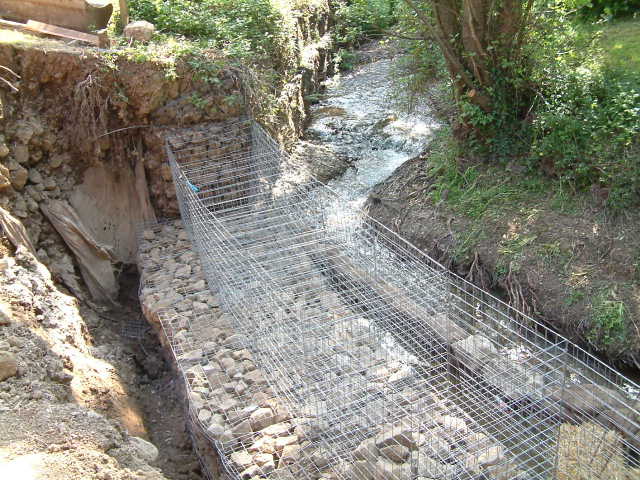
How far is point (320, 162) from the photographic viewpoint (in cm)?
1042

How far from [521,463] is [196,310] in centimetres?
376

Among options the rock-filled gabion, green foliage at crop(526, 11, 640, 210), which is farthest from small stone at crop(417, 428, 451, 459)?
green foliage at crop(526, 11, 640, 210)

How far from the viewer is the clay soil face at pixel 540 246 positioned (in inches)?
253

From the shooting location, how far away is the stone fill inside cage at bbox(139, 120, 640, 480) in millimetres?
4875

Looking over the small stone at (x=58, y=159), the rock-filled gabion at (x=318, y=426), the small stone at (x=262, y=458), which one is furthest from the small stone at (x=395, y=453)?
the small stone at (x=58, y=159)

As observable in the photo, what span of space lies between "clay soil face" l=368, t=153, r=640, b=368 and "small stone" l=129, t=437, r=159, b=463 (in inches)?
160

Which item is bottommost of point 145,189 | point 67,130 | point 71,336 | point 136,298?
point 136,298

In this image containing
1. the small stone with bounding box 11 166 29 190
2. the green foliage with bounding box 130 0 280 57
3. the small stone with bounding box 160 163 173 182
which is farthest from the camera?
the green foliage with bounding box 130 0 280 57

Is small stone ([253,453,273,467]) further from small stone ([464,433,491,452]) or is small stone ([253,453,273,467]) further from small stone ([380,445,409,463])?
small stone ([464,433,491,452])

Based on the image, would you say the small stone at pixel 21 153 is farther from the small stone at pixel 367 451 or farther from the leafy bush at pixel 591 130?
the leafy bush at pixel 591 130

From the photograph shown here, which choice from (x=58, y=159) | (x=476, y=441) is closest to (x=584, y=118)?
(x=476, y=441)

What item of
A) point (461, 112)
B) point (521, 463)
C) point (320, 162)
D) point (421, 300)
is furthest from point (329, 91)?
point (521, 463)

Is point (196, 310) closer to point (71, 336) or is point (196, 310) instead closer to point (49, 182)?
point (71, 336)

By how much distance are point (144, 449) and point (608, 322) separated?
448 cm
